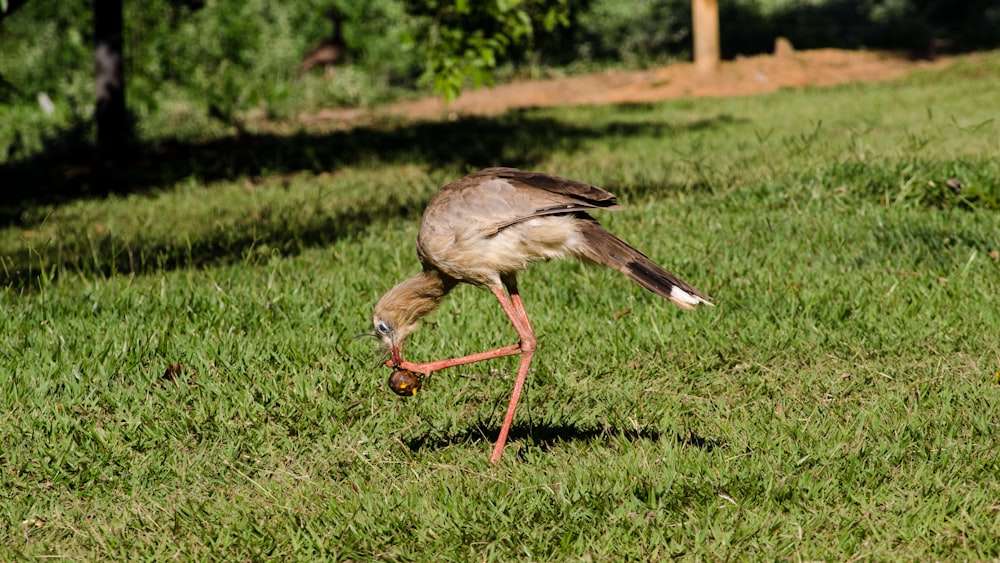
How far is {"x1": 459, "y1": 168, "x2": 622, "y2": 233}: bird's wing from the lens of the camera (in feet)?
12.1

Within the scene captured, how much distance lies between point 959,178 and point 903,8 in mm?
23242

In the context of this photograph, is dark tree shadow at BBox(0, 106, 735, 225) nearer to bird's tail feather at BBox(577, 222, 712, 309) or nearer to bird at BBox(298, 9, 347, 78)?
bird's tail feather at BBox(577, 222, 712, 309)

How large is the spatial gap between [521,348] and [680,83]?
13418 millimetres

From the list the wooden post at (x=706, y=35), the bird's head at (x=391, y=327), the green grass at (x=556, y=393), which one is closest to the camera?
the green grass at (x=556, y=393)

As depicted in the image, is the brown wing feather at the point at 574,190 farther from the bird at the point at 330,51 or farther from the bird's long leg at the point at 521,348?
the bird at the point at 330,51

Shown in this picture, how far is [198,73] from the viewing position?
18.9 metres

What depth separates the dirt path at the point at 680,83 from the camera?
52.4ft

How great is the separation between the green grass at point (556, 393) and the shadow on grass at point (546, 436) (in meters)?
0.02

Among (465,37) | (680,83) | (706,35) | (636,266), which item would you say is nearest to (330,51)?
(680,83)

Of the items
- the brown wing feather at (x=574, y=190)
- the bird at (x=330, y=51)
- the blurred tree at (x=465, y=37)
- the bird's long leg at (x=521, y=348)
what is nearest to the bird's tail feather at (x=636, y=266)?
the brown wing feather at (x=574, y=190)

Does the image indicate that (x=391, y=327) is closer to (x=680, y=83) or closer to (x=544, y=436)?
(x=544, y=436)

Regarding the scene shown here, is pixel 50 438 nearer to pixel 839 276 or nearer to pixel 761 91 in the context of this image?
pixel 839 276

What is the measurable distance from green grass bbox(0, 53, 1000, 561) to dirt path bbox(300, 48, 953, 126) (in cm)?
876

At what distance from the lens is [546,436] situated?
396 cm
